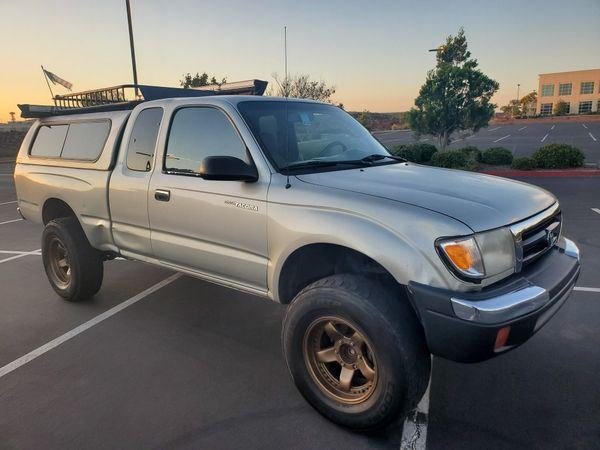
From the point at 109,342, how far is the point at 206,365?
1027mm

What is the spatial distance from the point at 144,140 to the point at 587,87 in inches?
4370

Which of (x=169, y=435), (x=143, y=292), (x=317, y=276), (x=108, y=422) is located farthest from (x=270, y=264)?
(x=143, y=292)

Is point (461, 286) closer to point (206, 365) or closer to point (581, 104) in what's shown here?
point (206, 365)

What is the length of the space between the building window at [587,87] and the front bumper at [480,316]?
11065cm

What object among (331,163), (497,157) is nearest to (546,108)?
(497,157)

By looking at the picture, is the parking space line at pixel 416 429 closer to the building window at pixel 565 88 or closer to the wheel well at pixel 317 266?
the wheel well at pixel 317 266

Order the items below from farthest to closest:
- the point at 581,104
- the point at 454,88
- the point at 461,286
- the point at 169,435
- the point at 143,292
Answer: the point at 581,104 → the point at 454,88 → the point at 143,292 → the point at 169,435 → the point at 461,286

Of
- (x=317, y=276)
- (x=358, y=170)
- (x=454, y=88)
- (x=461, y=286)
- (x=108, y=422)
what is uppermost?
(x=454, y=88)

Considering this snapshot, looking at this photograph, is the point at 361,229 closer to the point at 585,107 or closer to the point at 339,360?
the point at 339,360

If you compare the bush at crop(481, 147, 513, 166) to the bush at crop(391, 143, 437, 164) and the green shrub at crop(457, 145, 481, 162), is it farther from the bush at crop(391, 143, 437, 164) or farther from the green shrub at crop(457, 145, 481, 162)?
the bush at crop(391, 143, 437, 164)

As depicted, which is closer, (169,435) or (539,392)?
(169,435)

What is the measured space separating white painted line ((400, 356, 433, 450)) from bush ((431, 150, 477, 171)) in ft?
38.0

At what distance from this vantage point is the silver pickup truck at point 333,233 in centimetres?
225

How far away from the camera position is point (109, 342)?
3.81 metres
